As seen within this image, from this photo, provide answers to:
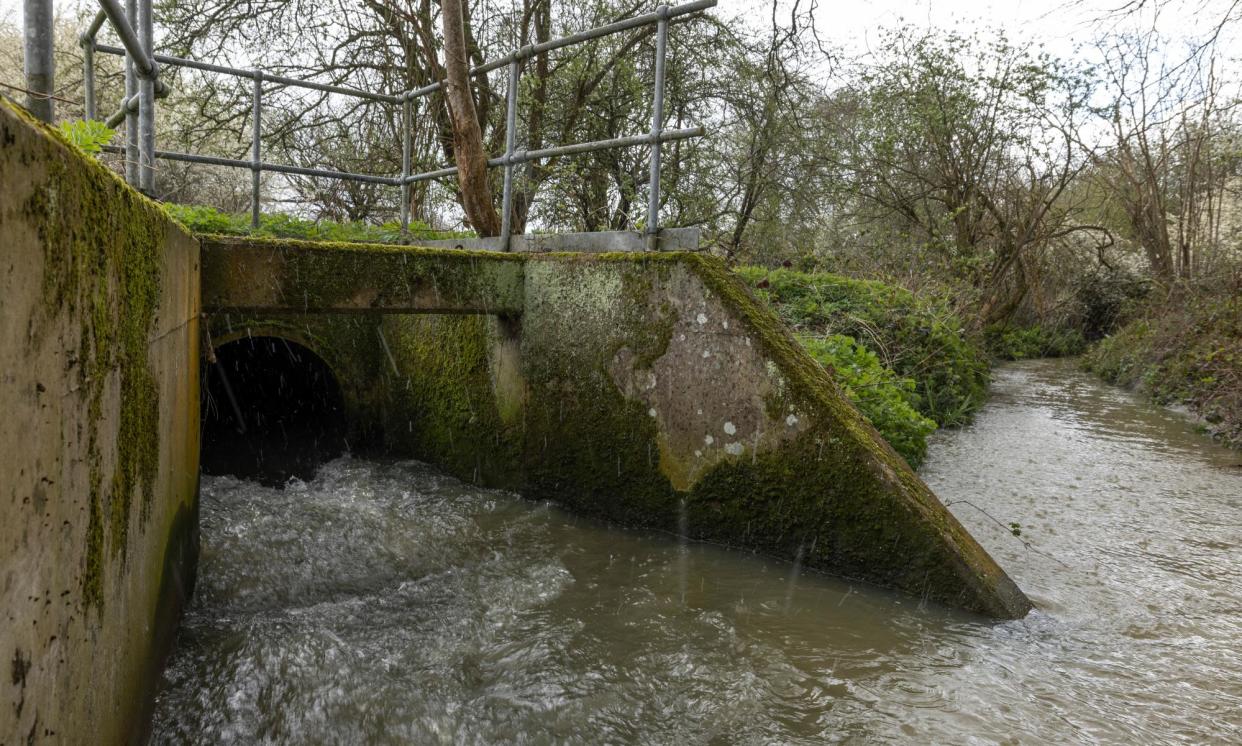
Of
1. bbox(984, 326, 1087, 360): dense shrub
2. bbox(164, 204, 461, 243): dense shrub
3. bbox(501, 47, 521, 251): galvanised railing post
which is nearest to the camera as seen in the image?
bbox(501, 47, 521, 251): galvanised railing post

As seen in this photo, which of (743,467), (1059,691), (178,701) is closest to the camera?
(178,701)

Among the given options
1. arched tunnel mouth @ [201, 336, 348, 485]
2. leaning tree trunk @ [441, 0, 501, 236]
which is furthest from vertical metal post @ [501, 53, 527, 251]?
arched tunnel mouth @ [201, 336, 348, 485]

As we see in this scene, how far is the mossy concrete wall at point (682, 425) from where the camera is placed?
400cm

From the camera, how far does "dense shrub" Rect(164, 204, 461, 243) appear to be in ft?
23.2

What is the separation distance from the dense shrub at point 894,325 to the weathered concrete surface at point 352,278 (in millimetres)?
4348

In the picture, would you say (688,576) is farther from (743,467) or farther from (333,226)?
(333,226)

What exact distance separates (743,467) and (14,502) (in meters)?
3.67

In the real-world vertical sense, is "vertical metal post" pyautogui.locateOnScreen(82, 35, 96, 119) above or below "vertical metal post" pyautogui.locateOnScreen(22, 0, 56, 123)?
above

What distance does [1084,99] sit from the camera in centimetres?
1475

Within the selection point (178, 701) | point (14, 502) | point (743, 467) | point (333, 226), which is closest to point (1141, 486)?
point (743, 467)

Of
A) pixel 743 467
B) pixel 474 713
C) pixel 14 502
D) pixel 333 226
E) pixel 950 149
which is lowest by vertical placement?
pixel 474 713

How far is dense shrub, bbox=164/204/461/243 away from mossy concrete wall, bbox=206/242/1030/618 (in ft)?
8.03

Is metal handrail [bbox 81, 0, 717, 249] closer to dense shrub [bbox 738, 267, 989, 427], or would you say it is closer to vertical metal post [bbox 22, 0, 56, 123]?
vertical metal post [bbox 22, 0, 56, 123]

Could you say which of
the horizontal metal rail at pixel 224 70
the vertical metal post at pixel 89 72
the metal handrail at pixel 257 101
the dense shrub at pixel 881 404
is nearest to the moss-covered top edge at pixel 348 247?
the metal handrail at pixel 257 101
